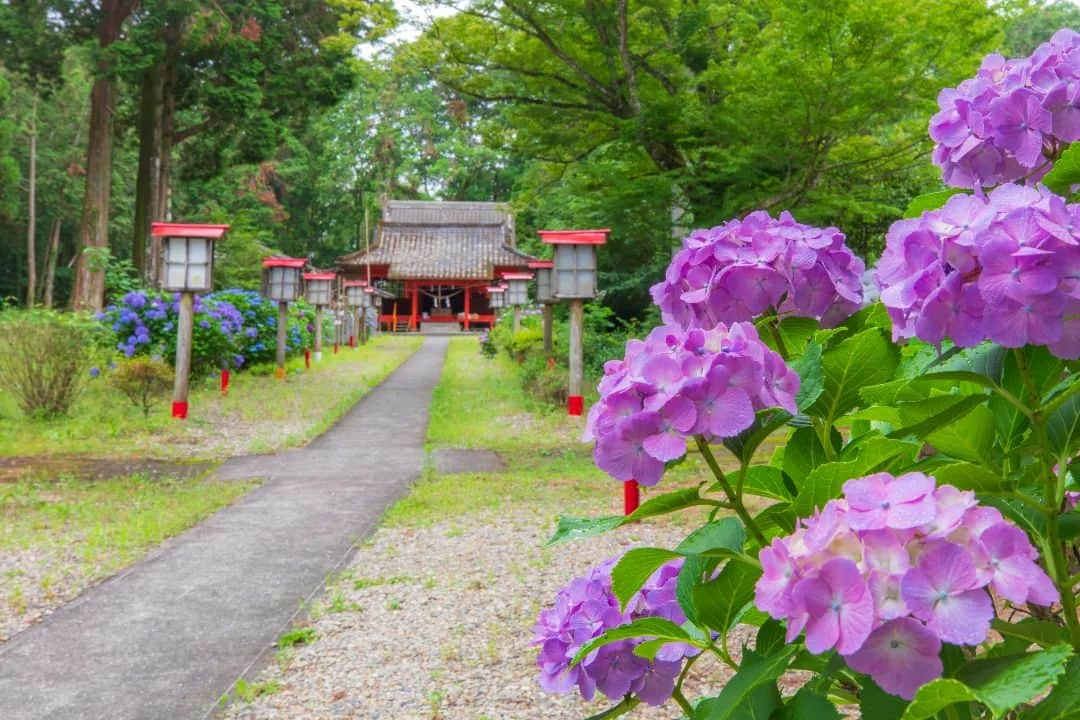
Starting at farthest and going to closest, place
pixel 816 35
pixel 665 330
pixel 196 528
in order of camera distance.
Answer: pixel 816 35
pixel 196 528
pixel 665 330

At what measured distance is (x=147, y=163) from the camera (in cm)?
1786

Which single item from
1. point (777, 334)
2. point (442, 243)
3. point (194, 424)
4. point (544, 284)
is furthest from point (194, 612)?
point (442, 243)

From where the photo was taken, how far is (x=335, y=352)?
920 inches

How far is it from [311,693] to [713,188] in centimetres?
719

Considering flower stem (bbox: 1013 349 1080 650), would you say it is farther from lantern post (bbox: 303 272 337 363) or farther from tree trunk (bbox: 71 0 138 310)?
lantern post (bbox: 303 272 337 363)

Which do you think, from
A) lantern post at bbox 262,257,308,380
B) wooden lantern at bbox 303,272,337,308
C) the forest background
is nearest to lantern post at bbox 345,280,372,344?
the forest background

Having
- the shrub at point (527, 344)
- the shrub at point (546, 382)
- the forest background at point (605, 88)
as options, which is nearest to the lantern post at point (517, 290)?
the forest background at point (605, 88)

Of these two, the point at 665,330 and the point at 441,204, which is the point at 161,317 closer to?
the point at 665,330

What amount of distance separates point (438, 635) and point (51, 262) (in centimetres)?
3661

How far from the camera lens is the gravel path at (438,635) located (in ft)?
9.78

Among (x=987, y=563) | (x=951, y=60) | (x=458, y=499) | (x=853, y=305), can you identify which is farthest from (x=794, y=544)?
(x=951, y=60)

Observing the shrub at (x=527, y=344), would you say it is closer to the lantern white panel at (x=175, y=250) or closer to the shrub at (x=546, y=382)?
the shrub at (x=546, y=382)

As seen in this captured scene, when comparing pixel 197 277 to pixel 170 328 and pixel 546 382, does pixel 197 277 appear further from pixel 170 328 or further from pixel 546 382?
pixel 546 382

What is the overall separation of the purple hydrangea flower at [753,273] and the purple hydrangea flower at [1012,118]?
207 mm
